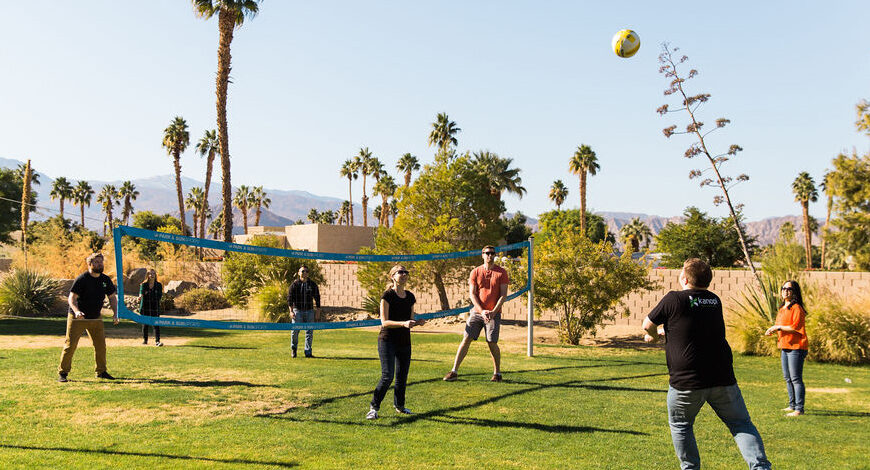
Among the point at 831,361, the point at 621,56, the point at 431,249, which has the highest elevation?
the point at 621,56

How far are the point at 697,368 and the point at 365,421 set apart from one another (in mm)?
4342

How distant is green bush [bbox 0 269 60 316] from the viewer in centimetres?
2467

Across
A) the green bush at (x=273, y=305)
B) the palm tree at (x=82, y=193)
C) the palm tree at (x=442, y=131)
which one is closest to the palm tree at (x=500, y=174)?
the palm tree at (x=442, y=131)

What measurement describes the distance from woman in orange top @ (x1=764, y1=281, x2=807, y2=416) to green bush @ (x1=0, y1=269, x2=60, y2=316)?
26678 millimetres

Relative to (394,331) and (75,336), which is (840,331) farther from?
(75,336)

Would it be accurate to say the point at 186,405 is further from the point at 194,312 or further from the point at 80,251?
the point at 80,251

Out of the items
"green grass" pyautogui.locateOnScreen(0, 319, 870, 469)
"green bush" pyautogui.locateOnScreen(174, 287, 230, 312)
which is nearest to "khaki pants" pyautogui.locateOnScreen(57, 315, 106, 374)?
"green grass" pyautogui.locateOnScreen(0, 319, 870, 469)

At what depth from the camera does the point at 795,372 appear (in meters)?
8.44

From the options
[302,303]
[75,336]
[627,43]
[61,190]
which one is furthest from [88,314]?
[61,190]

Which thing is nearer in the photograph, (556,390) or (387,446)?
(387,446)

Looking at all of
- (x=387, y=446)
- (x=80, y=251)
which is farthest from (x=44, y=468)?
(x=80, y=251)

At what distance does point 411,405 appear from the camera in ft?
28.8

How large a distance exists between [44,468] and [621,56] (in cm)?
1438

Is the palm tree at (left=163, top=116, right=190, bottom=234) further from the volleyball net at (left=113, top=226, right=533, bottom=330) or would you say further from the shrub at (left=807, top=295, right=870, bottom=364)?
the shrub at (left=807, top=295, right=870, bottom=364)
